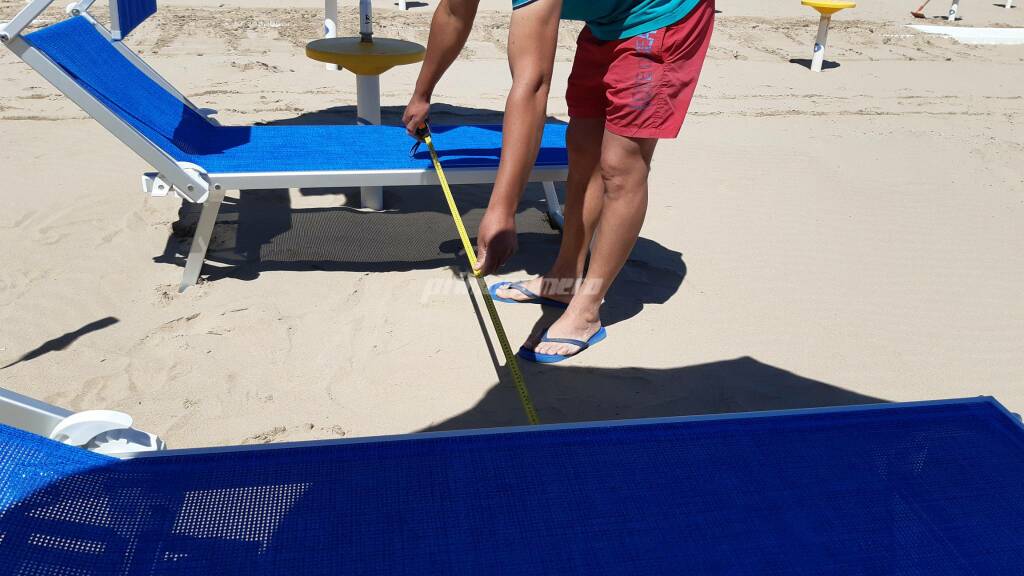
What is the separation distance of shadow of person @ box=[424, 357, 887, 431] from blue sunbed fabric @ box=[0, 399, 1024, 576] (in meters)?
0.90

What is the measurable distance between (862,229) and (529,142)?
2821 millimetres

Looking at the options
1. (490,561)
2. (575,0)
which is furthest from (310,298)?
(490,561)

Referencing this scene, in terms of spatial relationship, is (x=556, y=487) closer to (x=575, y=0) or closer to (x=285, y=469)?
(x=285, y=469)

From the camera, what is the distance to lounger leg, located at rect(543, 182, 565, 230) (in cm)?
396

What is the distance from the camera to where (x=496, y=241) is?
181cm

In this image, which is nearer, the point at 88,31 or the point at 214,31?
the point at 88,31

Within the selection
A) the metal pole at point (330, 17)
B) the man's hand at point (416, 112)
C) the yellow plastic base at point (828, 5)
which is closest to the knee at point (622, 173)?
the man's hand at point (416, 112)

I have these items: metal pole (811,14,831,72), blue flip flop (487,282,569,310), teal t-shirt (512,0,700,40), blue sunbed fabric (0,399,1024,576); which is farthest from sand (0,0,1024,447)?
metal pole (811,14,831,72)

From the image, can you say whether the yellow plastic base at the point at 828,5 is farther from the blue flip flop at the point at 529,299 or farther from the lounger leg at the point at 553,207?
the blue flip flop at the point at 529,299

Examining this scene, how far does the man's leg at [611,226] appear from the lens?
8.66 ft

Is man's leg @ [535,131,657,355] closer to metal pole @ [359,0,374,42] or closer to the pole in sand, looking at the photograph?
metal pole @ [359,0,374,42]

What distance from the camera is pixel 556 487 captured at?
4.99 ft

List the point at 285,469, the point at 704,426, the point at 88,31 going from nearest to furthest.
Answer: the point at 285,469 < the point at 704,426 < the point at 88,31

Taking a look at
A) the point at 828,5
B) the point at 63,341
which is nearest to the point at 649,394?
the point at 63,341
